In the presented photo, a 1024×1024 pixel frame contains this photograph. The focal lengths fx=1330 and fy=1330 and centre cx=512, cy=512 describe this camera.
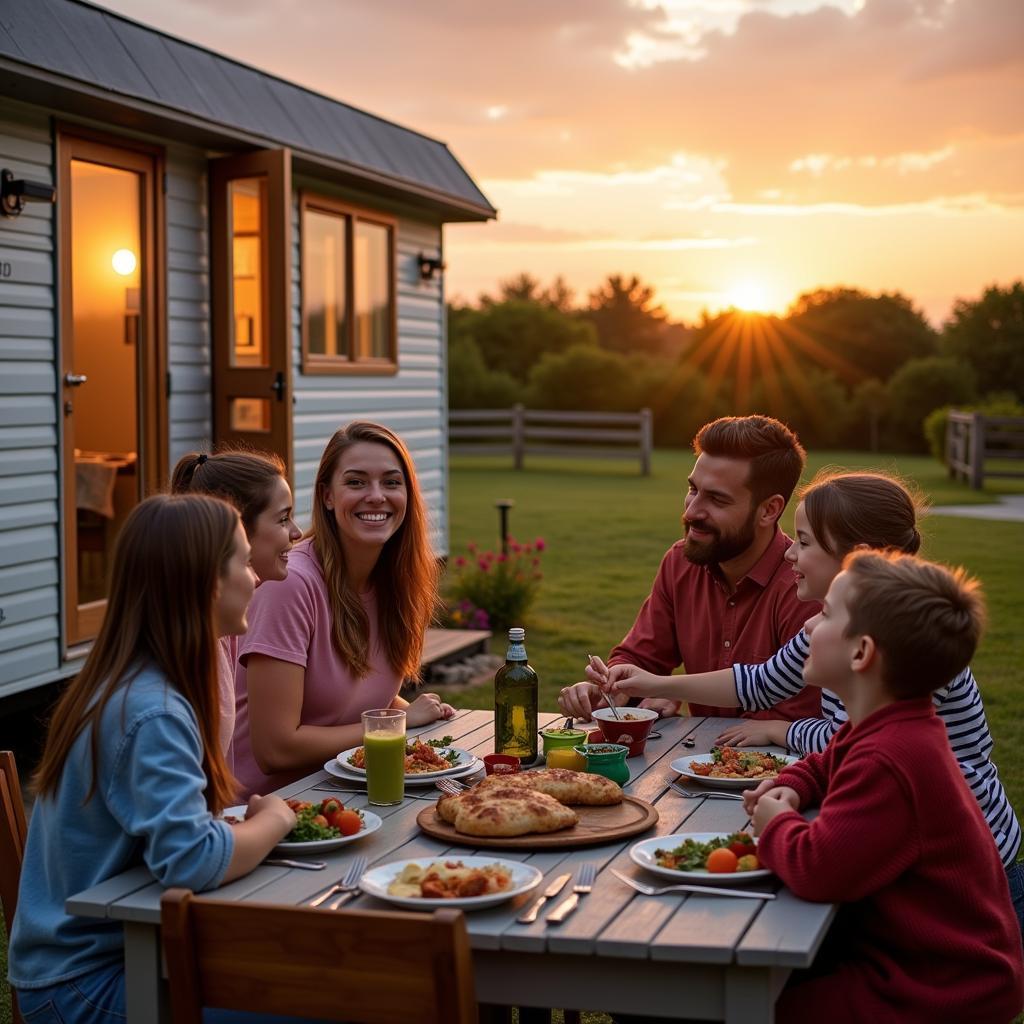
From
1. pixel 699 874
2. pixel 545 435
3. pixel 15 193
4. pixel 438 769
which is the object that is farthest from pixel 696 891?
pixel 545 435

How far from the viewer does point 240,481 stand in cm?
316

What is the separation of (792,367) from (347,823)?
41227mm

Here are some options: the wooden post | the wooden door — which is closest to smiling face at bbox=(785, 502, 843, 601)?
the wooden door

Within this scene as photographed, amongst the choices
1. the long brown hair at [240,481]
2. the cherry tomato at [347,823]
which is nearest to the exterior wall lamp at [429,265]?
the long brown hair at [240,481]

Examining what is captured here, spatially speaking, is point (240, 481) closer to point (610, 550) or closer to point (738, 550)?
point (738, 550)

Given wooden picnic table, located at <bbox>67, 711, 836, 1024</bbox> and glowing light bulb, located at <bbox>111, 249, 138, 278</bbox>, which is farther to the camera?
glowing light bulb, located at <bbox>111, 249, 138, 278</bbox>

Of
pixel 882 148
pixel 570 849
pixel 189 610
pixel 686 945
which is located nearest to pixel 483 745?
pixel 570 849

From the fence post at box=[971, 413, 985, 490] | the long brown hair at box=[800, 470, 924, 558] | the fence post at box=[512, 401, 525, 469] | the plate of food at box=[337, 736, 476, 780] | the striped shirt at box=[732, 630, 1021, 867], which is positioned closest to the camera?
the striped shirt at box=[732, 630, 1021, 867]

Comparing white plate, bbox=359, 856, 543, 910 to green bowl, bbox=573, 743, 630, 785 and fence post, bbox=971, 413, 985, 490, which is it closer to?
green bowl, bbox=573, 743, 630, 785

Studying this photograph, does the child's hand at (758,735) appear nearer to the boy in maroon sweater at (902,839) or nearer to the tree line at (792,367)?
the boy in maroon sweater at (902,839)

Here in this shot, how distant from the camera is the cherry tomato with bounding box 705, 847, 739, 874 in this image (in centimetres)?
211

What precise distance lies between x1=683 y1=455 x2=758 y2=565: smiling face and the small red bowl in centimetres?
107

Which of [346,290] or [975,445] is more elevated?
[346,290]

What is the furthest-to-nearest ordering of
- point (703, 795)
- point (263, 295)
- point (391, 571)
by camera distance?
point (263, 295) < point (391, 571) < point (703, 795)
